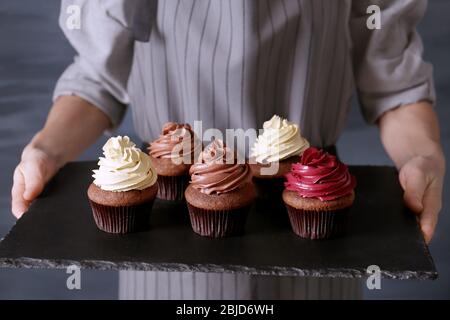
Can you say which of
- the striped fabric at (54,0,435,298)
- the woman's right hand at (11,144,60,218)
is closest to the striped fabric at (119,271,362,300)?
the striped fabric at (54,0,435,298)

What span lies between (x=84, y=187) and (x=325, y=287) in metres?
0.92

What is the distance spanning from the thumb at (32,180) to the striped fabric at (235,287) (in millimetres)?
566

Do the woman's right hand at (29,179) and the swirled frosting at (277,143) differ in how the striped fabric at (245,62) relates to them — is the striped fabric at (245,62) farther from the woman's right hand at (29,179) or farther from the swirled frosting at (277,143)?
the woman's right hand at (29,179)

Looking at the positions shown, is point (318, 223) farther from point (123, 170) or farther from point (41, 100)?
point (41, 100)

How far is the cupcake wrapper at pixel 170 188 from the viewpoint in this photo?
8.10 feet

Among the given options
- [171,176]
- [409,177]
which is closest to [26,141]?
[171,176]

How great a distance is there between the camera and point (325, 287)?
2.78m

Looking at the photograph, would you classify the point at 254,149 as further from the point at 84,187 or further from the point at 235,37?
the point at 84,187

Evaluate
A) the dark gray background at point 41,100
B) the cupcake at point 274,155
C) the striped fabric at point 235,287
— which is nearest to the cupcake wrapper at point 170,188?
the cupcake at point 274,155

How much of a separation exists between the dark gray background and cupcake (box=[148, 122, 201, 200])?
1.38 m

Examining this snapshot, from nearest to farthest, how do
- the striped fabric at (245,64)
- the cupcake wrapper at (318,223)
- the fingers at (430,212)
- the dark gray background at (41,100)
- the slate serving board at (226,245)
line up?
the slate serving board at (226,245), the cupcake wrapper at (318,223), the fingers at (430,212), the striped fabric at (245,64), the dark gray background at (41,100)

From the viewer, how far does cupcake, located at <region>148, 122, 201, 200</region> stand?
248 centimetres

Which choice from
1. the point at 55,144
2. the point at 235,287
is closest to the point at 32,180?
the point at 55,144

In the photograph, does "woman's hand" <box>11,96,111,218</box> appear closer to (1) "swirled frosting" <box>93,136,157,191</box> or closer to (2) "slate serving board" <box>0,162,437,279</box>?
(2) "slate serving board" <box>0,162,437,279</box>
